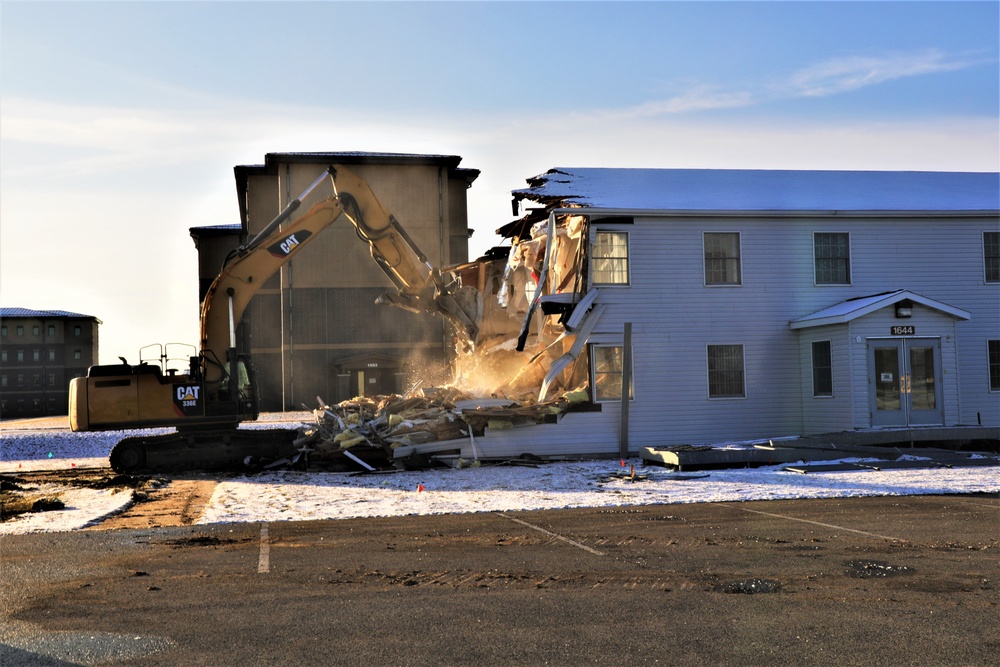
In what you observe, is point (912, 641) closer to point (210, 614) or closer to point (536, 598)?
point (536, 598)

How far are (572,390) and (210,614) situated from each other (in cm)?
1756

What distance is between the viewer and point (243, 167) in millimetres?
56219

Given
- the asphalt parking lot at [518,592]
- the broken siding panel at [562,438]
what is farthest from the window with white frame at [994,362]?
the asphalt parking lot at [518,592]

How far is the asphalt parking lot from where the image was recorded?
23.4 feet

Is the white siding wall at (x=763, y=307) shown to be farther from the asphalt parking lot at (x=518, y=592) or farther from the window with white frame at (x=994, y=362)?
the asphalt parking lot at (x=518, y=592)

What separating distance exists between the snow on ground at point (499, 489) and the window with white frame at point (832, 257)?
24.5 feet

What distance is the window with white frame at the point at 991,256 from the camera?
89.5 ft

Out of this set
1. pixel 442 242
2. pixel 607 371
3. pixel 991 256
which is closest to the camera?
pixel 607 371

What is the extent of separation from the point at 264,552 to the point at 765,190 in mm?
20483

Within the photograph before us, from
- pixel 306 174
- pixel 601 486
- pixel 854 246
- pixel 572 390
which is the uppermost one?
pixel 306 174

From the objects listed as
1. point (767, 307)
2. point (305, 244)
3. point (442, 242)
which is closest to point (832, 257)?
point (767, 307)

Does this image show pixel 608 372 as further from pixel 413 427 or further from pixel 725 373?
pixel 413 427

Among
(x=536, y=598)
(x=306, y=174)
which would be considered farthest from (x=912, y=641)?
(x=306, y=174)

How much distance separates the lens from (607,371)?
82.7ft
